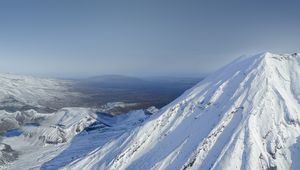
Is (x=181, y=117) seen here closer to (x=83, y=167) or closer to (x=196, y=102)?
(x=196, y=102)

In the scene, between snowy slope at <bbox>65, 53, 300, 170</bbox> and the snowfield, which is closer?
the snowfield

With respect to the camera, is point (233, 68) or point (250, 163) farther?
point (233, 68)

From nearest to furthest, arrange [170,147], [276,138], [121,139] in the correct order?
[276,138]
[170,147]
[121,139]

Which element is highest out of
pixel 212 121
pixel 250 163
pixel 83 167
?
pixel 212 121

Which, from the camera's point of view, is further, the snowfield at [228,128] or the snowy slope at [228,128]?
the snowy slope at [228,128]

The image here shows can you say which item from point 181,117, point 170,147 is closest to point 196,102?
point 181,117

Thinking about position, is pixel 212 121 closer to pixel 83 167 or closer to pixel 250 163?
pixel 250 163

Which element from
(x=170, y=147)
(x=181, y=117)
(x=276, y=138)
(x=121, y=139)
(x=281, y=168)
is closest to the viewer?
(x=281, y=168)

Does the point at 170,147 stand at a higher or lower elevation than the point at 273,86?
lower
